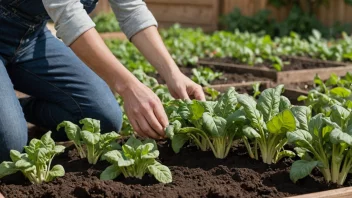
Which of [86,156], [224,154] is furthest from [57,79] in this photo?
[224,154]

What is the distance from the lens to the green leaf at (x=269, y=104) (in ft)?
9.96

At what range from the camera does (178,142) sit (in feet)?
10.4

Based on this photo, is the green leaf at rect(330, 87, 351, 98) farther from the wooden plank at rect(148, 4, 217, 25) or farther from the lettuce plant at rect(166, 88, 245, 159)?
the wooden plank at rect(148, 4, 217, 25)

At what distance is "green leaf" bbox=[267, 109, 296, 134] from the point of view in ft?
9.29

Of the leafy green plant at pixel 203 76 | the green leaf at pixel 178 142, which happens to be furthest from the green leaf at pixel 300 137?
the leafy green plant at pixel 203 76

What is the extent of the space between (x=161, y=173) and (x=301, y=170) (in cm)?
50

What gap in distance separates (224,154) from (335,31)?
7.45 m

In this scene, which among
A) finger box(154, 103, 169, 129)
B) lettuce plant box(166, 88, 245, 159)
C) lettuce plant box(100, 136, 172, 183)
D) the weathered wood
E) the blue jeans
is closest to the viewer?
lettuce plant box(100, 136, 172, 183)

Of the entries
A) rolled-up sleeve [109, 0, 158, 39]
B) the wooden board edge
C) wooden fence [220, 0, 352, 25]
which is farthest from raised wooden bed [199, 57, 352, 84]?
wooden fence [220, 0, 352, 25]

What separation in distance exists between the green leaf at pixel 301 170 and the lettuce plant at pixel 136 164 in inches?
17.2

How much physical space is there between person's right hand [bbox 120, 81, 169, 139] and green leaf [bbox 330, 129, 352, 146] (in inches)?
25.2

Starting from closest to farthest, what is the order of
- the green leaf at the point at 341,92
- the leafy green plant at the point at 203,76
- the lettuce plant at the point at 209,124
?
the lettuce plant at the point at 209,124, the green leaf at the point at 341,92, the leafy green plant at the point at 203,76

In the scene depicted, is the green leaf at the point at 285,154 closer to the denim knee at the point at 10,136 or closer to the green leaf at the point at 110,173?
the green leaf at the point at 110,173

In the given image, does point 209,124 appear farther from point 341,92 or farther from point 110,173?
point 341,92
